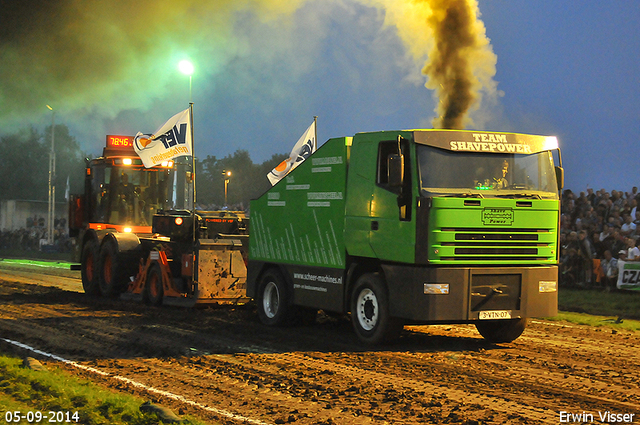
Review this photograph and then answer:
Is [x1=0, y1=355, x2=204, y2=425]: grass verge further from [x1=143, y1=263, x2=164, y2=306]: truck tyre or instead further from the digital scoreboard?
the digital scoreboard

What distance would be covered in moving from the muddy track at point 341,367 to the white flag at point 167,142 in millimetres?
4428

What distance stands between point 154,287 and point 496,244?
29.2 feet

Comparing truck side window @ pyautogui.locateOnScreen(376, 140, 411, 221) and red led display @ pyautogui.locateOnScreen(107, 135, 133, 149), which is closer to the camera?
truck side window @ pyautogui.locateOnScreen(376, 140, 411, 221)


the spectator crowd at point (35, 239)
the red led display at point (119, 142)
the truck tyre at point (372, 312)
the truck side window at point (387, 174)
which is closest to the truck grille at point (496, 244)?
the truck side window at point (387, 174)

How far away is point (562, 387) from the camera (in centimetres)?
828

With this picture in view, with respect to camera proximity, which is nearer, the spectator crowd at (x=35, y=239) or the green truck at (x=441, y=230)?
the green truck at (x=441, y=230)

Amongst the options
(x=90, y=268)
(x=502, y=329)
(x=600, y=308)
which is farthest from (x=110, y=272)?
(x=600, y=308)

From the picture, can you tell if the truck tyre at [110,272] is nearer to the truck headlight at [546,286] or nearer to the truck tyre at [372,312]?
the truck tyre at [372,312]

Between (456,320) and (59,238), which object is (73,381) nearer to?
(456,320)

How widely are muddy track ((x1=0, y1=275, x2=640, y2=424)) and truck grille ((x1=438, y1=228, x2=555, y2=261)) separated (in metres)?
1.34

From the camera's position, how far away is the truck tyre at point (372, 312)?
35.5 feet

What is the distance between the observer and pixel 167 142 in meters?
17.7

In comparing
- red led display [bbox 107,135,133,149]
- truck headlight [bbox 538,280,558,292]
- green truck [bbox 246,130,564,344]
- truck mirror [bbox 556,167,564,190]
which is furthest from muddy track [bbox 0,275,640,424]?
red led display [bbox 107,135,133,149]

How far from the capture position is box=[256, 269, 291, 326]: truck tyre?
43.2ft
